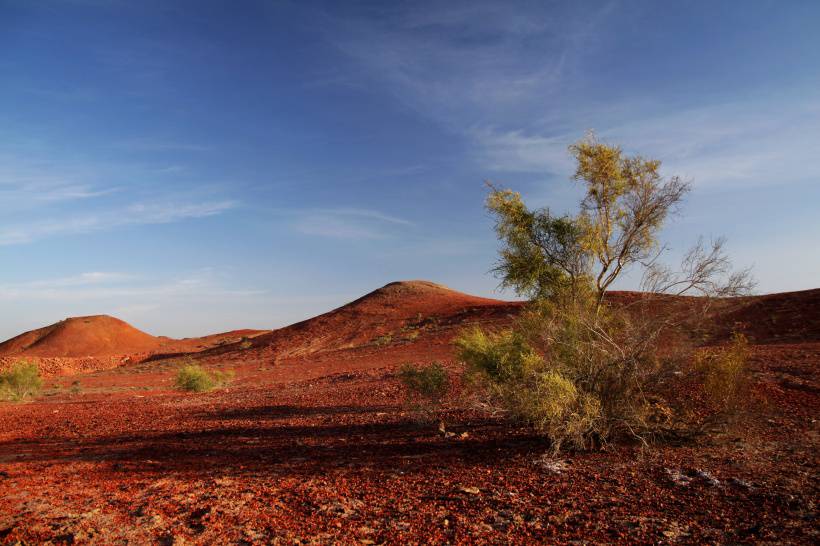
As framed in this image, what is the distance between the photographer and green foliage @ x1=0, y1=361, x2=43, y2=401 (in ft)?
75.3

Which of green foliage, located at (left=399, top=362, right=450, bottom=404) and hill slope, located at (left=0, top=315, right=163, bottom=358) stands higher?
hill slope, located at (left=0, top=315, right=163, bottom=358)

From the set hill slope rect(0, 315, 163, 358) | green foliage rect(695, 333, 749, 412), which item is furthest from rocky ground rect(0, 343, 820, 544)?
hill slope rect(0, 315, 163, 358)

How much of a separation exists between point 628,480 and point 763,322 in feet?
89.4

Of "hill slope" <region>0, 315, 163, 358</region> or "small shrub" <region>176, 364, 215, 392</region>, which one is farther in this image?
"hill slope" <region>0, 315, 163, 358</region>

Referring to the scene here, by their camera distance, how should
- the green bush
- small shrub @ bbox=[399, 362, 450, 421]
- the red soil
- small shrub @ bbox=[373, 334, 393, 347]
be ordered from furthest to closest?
the red soil → small shrub @ bbox=[373, 334, 393, 347] → small shrub @ bbox=[399, 362, 450, 421] → the green bush

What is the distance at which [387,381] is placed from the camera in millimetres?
20156

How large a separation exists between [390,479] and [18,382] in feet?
81.1

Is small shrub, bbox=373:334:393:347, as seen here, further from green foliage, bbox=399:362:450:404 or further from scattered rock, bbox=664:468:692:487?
scattered rock, bbox=664:468:692:487

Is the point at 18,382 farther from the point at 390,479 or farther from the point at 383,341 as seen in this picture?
the point at 390,479

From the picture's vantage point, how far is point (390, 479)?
725 centimetres

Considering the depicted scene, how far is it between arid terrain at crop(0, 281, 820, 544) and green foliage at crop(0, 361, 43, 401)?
9.75 metres

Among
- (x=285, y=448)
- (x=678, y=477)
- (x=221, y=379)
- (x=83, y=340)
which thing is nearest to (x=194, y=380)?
(x=221, y=379)

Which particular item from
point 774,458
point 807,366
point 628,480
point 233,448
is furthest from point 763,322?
point 233,448

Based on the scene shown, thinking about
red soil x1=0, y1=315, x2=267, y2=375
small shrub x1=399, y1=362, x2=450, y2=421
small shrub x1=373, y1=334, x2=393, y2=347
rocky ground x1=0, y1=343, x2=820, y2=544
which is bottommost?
rocky ground x1=0, y1=343, x2=820, y2=544
